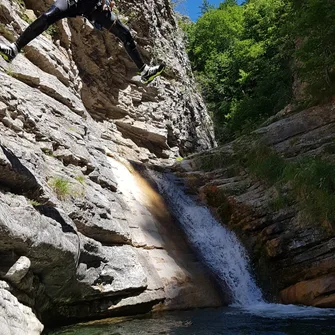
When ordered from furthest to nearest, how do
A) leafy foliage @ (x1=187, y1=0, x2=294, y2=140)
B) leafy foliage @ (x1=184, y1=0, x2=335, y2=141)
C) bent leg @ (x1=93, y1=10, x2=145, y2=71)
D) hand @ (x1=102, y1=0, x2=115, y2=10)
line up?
1. leafy foliage @ (x1=187, y1=0, x2=294, y2=140)
2. leafy foliage @ (x1=184, y1=0, x2=335, y2=141)
3. bent leg @ (x1=93, y1=10, x2=145, y2=71)
4. hand @ (x1=102, y1=0, x2=115, y2=10)

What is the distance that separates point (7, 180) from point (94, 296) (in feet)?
8.23

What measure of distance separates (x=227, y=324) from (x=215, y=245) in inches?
169

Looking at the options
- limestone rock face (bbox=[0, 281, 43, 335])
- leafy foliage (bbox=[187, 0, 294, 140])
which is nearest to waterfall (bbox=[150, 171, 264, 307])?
limestone rock face (bbox=[0, 281, 43, 335])

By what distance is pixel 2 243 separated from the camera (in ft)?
17.4

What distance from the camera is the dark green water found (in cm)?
621

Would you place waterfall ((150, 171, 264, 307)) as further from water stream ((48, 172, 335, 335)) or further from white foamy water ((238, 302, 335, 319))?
white foamy water ((238, 302, 335, 319))

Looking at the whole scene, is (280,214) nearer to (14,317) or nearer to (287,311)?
(287,311)

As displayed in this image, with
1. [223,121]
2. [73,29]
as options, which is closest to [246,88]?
[223,121]

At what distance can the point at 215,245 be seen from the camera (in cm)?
1112

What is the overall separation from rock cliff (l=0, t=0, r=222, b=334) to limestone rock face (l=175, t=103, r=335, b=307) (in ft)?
5.82

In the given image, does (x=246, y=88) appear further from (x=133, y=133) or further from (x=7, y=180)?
(x=7, y=180)

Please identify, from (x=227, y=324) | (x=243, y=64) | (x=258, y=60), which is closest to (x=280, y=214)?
(x=227, y=324)

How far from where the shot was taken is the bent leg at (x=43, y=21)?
5762 mm

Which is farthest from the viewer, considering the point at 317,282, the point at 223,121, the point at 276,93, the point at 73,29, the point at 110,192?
the point at 223,121
